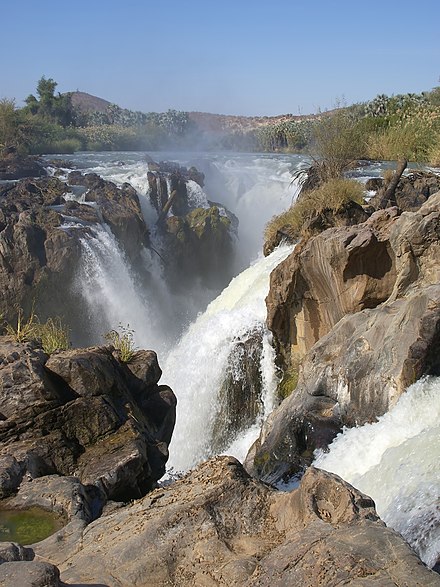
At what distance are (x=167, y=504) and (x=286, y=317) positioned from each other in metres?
8.07

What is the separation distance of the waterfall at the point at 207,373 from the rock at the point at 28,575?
327 inches

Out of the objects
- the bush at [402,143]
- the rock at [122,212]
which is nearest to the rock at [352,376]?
the rock at [122,212]

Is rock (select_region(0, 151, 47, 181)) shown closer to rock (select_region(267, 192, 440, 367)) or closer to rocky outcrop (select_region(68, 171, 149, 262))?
rocky outcrop (select_region(68, 171, 149, 262))

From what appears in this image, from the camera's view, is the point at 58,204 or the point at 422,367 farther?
the point at 58,204

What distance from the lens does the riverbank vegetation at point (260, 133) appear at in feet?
69.7

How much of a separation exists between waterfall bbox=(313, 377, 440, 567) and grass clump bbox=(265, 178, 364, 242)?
264 inches

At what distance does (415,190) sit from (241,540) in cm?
1456

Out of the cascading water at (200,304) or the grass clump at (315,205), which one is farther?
the grass clump at (315,205)

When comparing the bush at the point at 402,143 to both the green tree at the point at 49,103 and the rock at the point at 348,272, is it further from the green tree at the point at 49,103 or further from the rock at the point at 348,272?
the green tree at the point at 49,103

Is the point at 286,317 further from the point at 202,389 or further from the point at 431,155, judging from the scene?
the point at 431,155

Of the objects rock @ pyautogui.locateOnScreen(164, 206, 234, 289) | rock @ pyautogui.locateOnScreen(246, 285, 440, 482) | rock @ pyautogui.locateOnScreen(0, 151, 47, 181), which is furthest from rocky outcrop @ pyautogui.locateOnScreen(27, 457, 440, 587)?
rock @ pyautogui.locateOnScreen(0, 151, 47, 181)

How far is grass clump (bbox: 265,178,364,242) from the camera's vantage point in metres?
14.5

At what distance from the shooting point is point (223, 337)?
13.4 meters

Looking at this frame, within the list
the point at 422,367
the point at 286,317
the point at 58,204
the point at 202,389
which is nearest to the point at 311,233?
the point at 286,317
